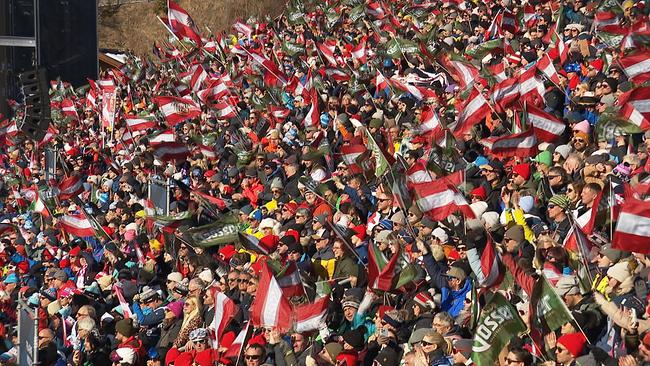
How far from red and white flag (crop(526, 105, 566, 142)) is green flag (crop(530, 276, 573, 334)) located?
5168mm

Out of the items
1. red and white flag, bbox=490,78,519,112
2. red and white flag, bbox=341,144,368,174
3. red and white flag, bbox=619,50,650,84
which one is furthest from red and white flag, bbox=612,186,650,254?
red and white flag, bbox=341,144,368,174

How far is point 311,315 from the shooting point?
1077 cm

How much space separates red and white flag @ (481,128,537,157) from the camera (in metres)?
13.5

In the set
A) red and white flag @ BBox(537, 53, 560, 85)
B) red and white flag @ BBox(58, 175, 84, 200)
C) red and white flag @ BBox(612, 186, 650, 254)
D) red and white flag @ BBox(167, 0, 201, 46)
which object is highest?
red and white flag @ BBox(612, 186, 650, 254)

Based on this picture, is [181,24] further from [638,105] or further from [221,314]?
[221,314]

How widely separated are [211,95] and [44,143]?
5.41 metres

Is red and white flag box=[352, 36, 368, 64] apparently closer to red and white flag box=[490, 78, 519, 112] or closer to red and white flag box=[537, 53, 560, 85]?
red and white flag box=[490, 78, 519, 112]

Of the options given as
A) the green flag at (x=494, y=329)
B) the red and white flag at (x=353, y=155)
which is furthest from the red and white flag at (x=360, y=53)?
the green flag at (x=494, y=329)

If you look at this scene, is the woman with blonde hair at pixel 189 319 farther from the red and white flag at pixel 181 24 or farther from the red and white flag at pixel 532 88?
the red and white flag at pixel 181 24

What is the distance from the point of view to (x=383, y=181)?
14.1m

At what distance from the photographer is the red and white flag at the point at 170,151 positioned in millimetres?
19344

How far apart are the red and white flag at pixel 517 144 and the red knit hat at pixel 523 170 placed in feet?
2.58

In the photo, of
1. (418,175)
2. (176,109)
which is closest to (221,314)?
(418,175)

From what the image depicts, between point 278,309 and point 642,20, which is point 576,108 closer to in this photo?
point 642,20
